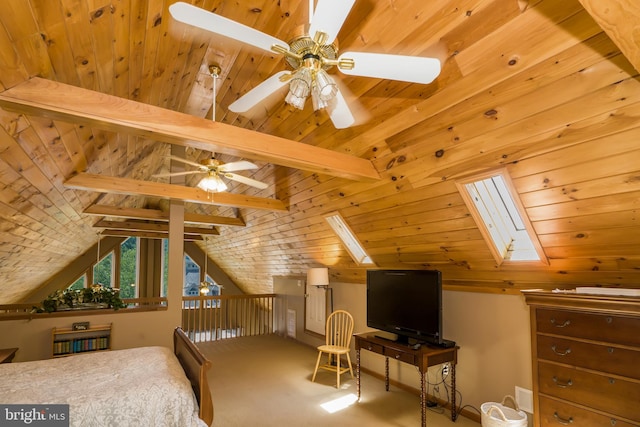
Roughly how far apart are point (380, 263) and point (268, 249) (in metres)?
2.94

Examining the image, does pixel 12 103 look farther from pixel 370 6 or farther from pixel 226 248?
pixel 226 248

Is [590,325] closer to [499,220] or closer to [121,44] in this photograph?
[499,220]

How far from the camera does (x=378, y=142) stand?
3109 millimetres

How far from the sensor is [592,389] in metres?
2.34

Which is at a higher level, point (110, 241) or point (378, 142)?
point (378, 142)

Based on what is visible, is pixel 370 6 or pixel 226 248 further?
pixel 226 248

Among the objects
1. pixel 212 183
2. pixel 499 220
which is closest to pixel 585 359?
pixel 499 220

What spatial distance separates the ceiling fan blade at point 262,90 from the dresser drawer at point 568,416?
2.82m

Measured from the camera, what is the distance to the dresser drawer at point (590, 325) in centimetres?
219

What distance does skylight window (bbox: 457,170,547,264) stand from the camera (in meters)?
3.06

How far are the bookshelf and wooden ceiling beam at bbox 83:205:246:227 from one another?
1.65m

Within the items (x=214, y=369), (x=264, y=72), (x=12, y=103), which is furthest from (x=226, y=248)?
(x=12, y=103)

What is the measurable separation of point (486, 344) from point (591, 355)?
123 centimetres

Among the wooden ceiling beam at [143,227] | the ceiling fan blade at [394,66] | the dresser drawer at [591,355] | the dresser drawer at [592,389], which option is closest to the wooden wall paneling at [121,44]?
the ceiling fan blade at [394,66]
